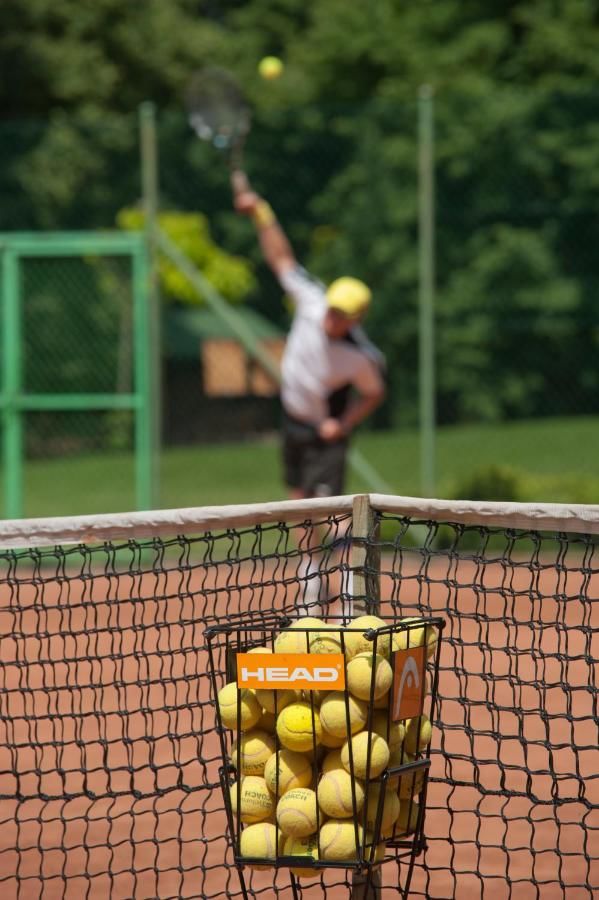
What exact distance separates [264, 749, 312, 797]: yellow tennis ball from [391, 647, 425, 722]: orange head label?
8.0 inches

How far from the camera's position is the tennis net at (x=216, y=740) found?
359 centimetres

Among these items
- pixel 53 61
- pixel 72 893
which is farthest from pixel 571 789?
pixel 53 61

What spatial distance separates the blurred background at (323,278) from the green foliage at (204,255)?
0.13 ft

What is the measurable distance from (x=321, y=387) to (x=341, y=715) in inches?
226

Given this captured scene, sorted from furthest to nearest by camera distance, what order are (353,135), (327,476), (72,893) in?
(353,135), (327,476), (72,893)

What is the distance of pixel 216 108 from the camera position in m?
11.0

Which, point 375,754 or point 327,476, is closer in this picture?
point 375,754

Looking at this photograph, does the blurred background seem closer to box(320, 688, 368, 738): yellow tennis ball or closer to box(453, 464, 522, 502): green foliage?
box(453, 464, 522, 502): green foliage

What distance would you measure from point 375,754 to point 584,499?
8693 mm

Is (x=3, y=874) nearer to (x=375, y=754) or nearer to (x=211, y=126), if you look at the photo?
(x=375, y=754)

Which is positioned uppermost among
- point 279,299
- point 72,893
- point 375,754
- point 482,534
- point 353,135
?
point 353,135

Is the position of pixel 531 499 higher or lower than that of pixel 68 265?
lower

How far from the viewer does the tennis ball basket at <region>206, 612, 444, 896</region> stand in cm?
310

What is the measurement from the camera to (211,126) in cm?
1090
